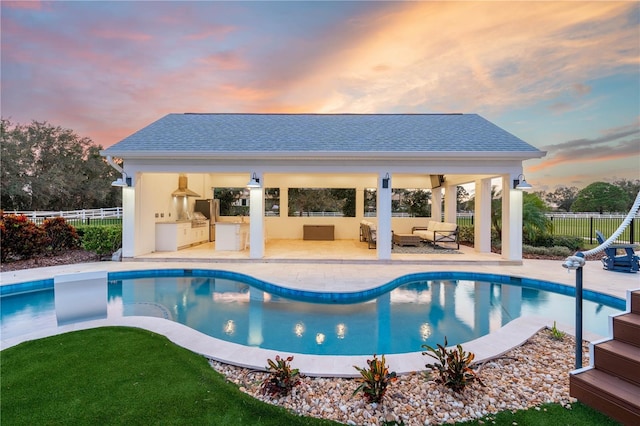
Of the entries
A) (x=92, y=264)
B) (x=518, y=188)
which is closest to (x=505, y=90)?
(x=518, y=188)

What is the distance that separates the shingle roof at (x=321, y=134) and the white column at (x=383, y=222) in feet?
4.93

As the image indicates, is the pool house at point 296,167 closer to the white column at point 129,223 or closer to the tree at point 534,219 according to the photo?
the white column at point 129,223

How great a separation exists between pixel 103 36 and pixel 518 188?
713 inches

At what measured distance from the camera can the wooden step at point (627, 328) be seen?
3041 millimetres

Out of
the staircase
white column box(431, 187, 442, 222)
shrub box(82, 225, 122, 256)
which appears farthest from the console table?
the staircase

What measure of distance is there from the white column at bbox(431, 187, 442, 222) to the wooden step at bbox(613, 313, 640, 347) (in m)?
14.1

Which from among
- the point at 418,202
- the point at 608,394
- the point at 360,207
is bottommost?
the point at 608,394

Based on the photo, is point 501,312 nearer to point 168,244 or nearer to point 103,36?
point 168,244

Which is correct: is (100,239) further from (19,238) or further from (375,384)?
(375,384)

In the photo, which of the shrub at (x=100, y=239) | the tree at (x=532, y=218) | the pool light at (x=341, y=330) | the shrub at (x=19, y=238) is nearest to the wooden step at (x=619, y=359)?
the pool light at (x=341, y=330)

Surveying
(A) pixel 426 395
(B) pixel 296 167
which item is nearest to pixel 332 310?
(A) pixel 426 395

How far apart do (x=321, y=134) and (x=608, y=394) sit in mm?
11405

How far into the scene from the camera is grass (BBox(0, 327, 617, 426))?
2824 millimetres

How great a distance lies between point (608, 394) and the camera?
280 cm
